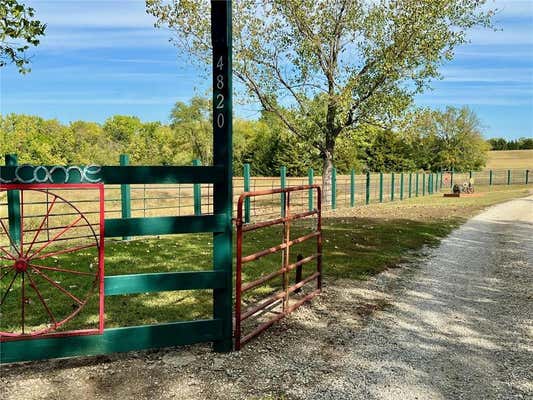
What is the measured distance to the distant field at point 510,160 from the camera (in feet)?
220

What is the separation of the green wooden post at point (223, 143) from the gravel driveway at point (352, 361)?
409 millimetres

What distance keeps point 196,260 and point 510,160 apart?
78.4 meters

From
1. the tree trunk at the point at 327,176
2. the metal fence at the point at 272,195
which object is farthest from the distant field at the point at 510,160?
the tree trunk at the point at 327,176

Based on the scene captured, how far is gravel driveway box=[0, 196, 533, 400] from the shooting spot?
10.9 feet

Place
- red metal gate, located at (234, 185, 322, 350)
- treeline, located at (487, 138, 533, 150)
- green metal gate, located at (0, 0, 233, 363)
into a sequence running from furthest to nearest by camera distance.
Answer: treeline, located at (487, 138, 533, 150) < red metal gate, located at (234, 185, 322, 350) < green metal gate, located at (0, 0, 233, 363)

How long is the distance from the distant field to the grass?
59.9 m

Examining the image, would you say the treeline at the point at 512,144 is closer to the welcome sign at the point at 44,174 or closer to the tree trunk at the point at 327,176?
the tree trunk at the point at 327,176

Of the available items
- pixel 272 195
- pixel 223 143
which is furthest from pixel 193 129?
pixel 223 143

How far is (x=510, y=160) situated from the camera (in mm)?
74750

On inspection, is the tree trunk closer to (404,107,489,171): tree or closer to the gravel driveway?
the gravel driveway

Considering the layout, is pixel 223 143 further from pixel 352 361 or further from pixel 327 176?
pixel 327 176

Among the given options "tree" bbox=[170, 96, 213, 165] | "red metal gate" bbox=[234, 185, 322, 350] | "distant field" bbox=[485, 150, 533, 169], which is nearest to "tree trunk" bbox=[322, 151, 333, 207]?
"red metal gate" bbox=[234, 185, 322, 350]

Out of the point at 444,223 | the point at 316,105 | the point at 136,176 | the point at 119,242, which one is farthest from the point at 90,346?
the point at 316,105

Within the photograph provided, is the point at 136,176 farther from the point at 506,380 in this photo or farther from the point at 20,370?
the point at 506,380
